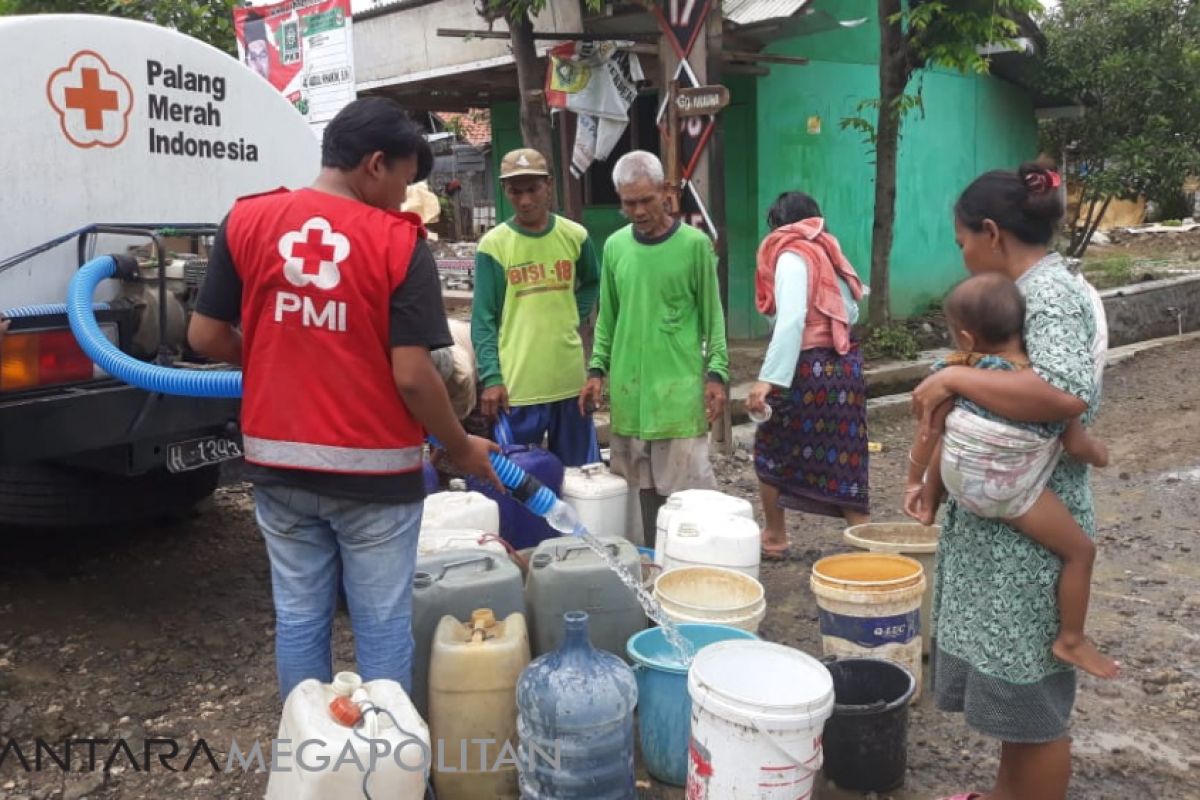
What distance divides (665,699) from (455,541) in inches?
37.5

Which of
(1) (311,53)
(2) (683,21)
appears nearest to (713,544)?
(2) (683,21)

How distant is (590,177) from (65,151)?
293 inches

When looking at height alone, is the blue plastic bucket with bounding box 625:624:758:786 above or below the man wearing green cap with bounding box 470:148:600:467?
below

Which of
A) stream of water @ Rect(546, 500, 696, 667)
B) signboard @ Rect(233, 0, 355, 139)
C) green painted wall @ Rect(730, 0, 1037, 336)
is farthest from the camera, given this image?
green painted wall @ Rect(730, 0, 1037, 336)

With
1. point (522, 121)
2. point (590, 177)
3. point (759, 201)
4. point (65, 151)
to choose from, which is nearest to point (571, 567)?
point (65, 151)

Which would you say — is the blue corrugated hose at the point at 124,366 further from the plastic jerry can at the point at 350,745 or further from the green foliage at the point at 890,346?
the green foliage at the point at 890,346

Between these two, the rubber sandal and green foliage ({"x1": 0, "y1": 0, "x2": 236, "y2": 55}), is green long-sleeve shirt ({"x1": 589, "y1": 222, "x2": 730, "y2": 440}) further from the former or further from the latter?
green foliage ({"x1": 0, "y1": 0, "x2": 236, "y2": 55})

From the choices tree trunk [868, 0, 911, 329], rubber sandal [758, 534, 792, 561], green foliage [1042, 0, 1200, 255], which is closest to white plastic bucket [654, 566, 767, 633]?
rubber sandal [758, 534, 792, 561]

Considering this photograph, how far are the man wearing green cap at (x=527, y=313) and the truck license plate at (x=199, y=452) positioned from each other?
1.03 m

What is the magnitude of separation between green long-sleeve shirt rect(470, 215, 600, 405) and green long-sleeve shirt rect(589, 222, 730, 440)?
22 centimetres

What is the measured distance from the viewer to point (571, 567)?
10.4ft

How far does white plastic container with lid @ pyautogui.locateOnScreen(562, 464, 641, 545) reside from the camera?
4141mm

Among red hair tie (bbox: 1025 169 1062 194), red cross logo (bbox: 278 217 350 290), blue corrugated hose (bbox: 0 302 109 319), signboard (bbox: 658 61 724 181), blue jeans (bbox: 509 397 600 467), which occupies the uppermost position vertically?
signboard (bbox: 658 61 724 181)

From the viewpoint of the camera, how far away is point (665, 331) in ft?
13.8
